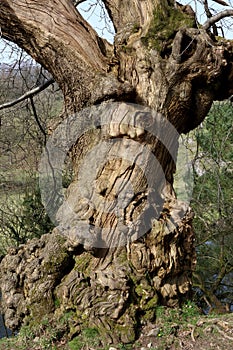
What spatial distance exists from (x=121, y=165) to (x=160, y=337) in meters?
1.22

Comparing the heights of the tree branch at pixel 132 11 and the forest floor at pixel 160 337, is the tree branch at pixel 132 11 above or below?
above

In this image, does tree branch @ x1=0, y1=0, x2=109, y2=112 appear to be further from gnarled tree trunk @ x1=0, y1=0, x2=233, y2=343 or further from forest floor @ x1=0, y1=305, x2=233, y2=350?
forest floor @ x1=0, y1=305, x2=233, y2=350

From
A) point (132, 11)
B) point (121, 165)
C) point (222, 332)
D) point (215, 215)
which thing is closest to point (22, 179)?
point (215, 215)

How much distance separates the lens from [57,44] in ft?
9.50

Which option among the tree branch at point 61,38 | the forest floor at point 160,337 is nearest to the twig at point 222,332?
the forest floor at point 160,337

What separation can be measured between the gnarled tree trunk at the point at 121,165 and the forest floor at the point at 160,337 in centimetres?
9

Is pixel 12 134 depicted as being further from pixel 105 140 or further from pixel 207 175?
pixel 105 140

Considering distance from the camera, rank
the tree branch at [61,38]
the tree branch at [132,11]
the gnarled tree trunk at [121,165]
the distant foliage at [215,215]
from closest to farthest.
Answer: the gnarled tree trunk at [121,165]
the tree branch at [61,38]
the tree branch at [132,11]
the distant foliage at [215,215]

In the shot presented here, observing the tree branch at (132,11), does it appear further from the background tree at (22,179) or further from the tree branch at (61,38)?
the background tree at (22,179)

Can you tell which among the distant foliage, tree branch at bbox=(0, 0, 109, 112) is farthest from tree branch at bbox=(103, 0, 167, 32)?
the distant foliage

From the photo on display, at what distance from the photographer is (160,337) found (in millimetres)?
2479

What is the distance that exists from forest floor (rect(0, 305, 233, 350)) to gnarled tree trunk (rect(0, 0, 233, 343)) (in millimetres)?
89

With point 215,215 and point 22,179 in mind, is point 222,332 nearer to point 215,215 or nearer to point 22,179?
point 215,215

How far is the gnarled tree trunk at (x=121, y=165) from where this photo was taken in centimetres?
264
